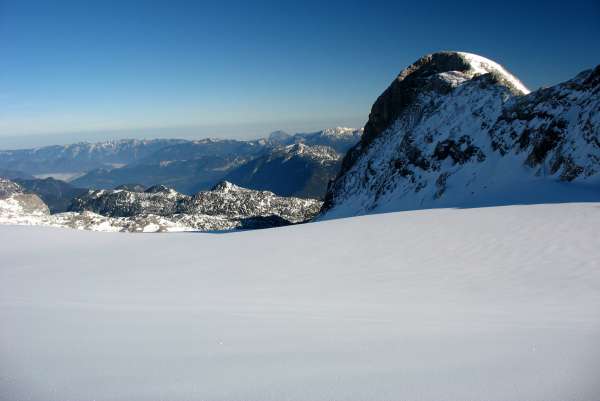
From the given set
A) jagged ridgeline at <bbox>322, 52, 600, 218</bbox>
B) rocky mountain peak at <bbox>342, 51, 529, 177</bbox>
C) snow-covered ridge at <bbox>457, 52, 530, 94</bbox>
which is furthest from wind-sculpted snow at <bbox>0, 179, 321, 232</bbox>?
snow-covered ridge at <bbox>457, 52, 530, 94</bbox>

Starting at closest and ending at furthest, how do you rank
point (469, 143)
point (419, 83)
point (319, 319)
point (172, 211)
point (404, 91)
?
point (319, 319), point (469, 143), point (419, 83), point (404, 91), point (172, 211)

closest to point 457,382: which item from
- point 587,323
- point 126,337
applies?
point 587,323

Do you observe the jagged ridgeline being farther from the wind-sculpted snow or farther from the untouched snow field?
the wind-sculpted snow

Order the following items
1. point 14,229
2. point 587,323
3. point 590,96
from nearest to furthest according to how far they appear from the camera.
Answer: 1. point 587,323
2. point 14,229
3. point 590,96

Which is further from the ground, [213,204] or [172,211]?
[213,204]

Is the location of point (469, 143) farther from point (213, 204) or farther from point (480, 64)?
point (213, 204)

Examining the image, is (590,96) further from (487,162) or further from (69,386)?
(69,386)

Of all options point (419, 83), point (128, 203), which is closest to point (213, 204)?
point (128, 203)
